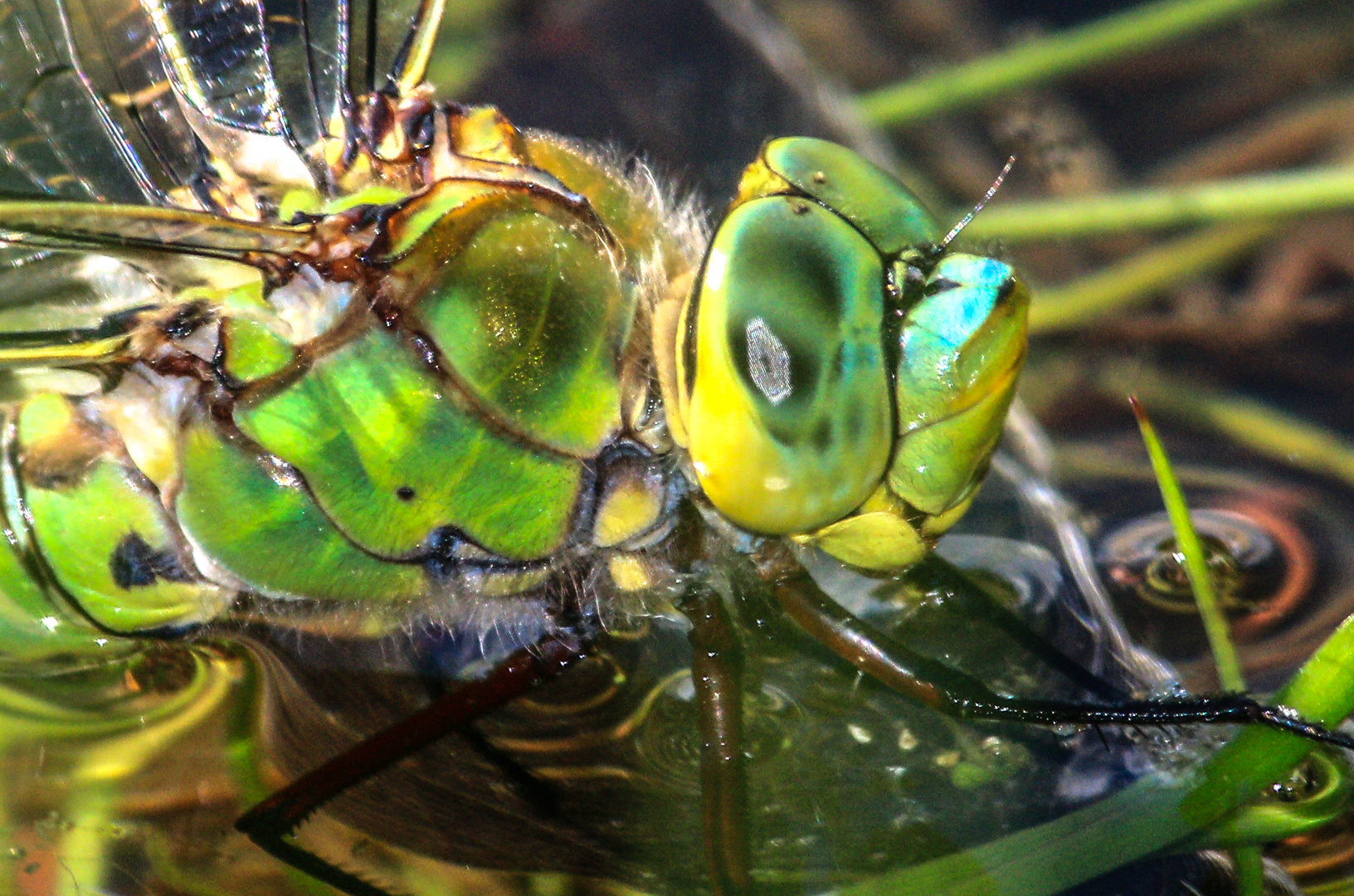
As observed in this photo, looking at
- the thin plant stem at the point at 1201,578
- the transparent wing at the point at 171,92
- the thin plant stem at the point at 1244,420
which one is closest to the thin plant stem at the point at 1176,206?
the thin plant stem at the point at 1244,420

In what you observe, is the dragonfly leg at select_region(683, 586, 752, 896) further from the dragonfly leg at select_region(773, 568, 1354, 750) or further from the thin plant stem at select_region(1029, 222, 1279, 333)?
the thin plant stem at select_region(1029, 222, 1279, 333)

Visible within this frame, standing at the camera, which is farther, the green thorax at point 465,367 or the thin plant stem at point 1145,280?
the thin plant stem at point 1145,280

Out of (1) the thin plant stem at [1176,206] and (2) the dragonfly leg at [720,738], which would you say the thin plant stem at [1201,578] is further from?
(1) the thin plant stem at [1176,206]

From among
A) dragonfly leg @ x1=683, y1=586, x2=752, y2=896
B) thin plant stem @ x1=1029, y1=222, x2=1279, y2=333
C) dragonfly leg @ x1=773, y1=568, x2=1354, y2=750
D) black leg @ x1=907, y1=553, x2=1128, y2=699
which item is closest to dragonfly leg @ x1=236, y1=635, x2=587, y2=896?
dragonfly leg @ x1=683, y1=586, x2=752, y2=896

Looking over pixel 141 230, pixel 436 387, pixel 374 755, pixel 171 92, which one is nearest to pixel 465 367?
pixel 436 387

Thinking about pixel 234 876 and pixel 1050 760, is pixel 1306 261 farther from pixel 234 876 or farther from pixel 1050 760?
pixel 234 876

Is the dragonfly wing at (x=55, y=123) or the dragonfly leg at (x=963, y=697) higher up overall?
the dragonfly wing at (x=55, y=123)

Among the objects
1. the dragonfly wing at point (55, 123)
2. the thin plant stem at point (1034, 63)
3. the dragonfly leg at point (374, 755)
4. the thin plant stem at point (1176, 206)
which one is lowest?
the dragonfly leg at point (374, 755)
